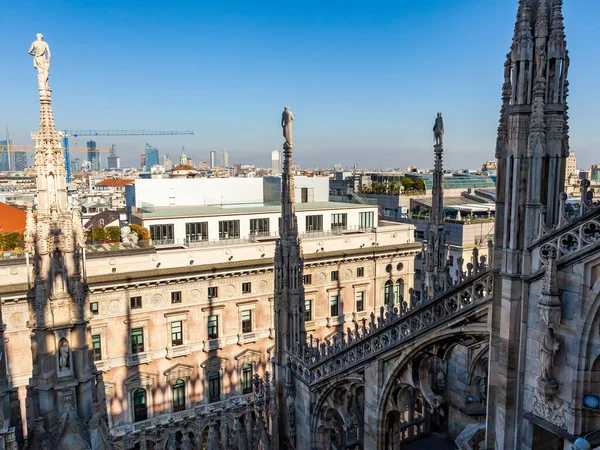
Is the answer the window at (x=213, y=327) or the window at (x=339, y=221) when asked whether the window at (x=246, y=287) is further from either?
the window at (x=339, y=221)

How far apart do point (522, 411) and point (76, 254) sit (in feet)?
34.2

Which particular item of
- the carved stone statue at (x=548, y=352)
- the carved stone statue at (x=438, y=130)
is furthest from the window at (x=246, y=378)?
the carved stone statue at (x=548, y=352)

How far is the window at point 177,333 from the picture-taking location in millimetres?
35406

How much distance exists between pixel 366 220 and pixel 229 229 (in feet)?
45.5

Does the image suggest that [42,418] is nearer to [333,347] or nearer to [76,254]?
[76,254]

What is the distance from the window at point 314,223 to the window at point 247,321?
1059cm

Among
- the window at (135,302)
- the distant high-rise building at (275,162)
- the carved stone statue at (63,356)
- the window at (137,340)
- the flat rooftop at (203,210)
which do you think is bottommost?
the window at (137,340)

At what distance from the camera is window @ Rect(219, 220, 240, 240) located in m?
42.0

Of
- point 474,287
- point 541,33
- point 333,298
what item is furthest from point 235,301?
point 541,33

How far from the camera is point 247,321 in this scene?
38000mm

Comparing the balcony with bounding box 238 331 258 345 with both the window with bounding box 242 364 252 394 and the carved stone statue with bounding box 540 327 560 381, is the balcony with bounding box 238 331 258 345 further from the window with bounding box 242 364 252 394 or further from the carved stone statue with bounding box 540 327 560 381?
the carved stone statue with bounding box 540 327 560 381

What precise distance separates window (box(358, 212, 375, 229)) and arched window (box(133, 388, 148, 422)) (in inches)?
965

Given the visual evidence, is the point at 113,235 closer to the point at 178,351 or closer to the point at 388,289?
the point at 178,351

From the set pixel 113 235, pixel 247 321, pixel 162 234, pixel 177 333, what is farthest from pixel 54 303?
pixel 113 235
